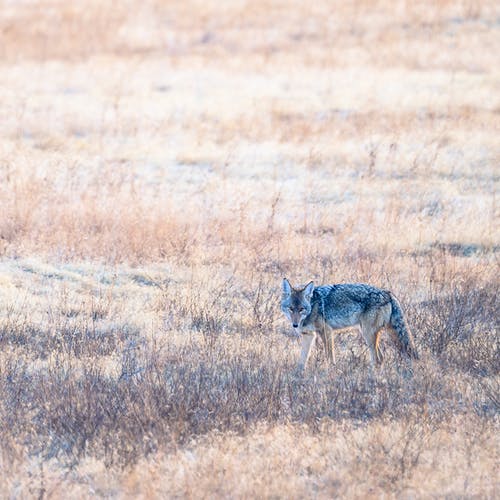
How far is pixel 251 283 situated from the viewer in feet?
31.4

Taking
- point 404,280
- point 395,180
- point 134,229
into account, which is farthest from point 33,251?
point 395,180

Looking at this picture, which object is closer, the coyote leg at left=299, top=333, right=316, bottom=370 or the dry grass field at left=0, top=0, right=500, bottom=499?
the dry grass field at left=0, top=0, right=500, bottom=499

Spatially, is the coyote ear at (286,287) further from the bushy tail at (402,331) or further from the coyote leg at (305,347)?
the bushy tail at (402,331)

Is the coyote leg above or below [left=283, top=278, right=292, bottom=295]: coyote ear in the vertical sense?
below

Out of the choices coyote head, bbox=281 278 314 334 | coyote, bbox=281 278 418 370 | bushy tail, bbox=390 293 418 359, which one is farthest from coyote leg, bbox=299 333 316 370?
bushy tail, bbox=390 293 418 359

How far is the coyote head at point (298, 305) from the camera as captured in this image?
738 centimetres

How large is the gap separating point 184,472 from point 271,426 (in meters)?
0.85

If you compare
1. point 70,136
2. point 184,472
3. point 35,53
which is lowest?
point 184,472

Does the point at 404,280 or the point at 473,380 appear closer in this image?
the point at 473,380

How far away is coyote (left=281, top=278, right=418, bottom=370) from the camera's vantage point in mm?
7312

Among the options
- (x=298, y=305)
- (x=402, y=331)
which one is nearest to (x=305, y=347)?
(x=298, y=305)

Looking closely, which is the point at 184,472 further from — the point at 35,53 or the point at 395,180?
the point at 35,53

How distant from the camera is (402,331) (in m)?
7.29

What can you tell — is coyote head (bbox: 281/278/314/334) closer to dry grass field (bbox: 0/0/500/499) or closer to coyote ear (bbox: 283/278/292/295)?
coyote ear (bbox: 283/278/292/295)
